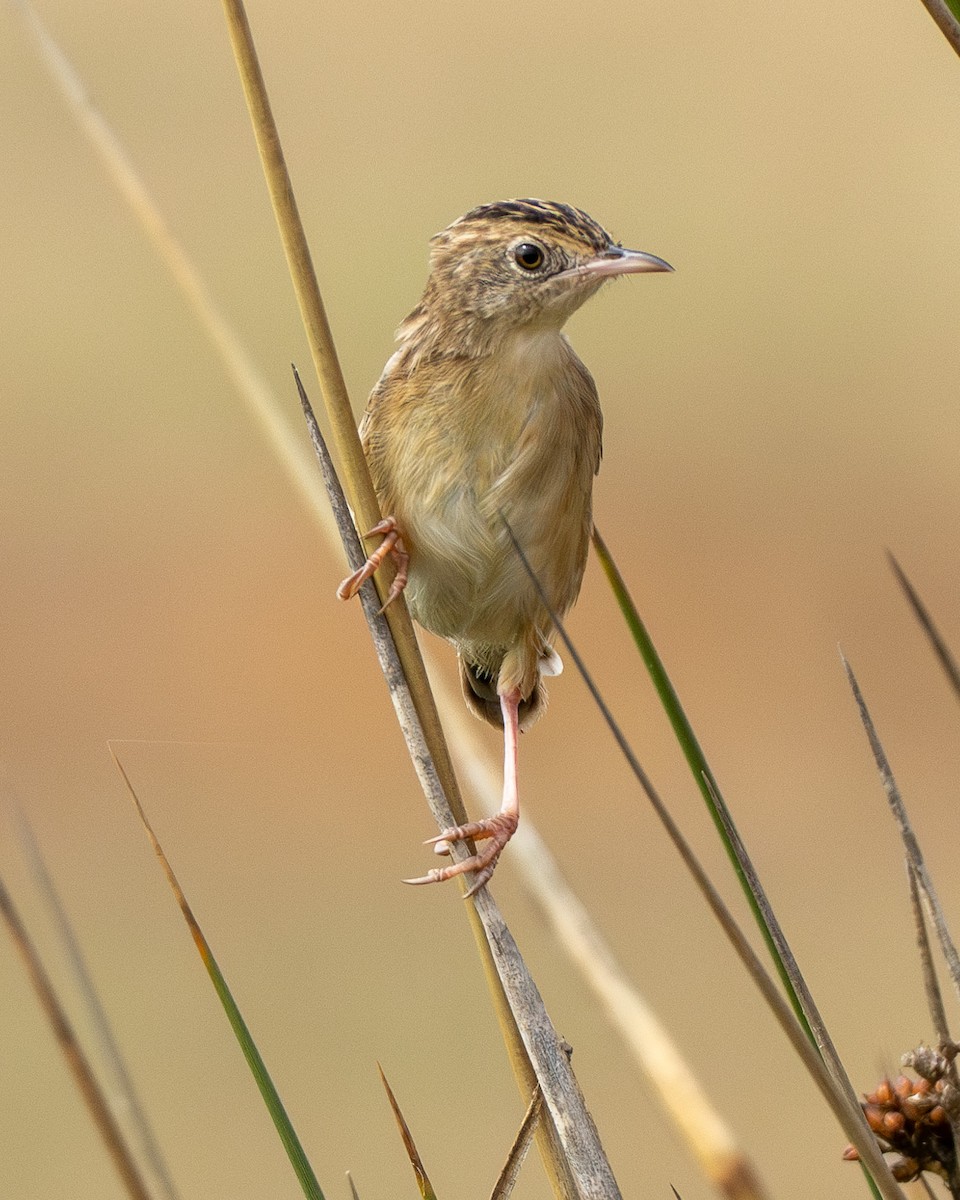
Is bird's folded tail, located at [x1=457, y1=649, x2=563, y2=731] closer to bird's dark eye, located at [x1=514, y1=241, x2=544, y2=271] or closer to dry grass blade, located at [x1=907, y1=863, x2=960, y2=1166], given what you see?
bird's dark eye, located at [x1=514, y1=241, x2=544, y2=271]

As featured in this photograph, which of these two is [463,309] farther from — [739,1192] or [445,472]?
[739,1192]

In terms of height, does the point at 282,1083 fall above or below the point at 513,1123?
above

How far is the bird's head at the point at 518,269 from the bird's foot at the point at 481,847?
77cm

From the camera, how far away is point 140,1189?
3.46 feet

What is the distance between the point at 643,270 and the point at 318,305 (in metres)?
0.79

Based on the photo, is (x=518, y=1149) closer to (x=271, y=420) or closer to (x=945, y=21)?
(x=271, y=420)

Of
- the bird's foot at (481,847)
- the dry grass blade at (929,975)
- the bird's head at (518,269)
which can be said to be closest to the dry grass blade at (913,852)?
the dry grass blade at (929,975)

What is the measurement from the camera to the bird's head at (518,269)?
7.52ft

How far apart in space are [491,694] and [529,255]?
3.49ft

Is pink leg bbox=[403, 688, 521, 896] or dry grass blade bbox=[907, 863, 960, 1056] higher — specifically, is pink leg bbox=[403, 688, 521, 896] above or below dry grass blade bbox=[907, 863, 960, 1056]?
above

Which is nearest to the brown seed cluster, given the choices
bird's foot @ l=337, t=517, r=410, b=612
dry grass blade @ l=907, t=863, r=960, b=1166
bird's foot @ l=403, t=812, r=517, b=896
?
dry grass blade @ l=907, t=863, r=960, b=1166

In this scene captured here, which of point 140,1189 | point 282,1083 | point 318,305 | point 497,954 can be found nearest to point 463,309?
point 318,305

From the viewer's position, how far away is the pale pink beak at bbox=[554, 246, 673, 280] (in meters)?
2.21

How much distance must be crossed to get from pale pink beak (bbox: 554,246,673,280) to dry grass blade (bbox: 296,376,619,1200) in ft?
2.29
